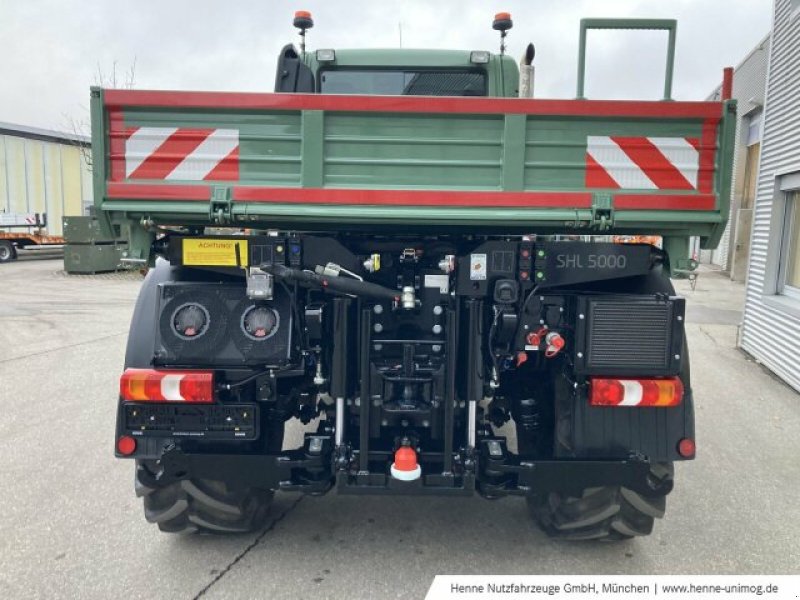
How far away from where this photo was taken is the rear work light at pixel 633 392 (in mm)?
2824

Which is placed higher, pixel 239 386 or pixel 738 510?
pixel 239 386

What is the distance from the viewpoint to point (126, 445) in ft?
9.56

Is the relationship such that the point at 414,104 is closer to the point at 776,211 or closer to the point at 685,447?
the point at 685,447

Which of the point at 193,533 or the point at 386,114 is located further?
the point at 193,533

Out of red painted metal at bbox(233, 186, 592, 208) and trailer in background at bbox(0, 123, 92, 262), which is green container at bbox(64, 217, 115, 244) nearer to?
trailer in background at bbox(0, 123, 92, 262)

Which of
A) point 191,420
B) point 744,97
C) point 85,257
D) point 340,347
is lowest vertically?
point 85,257

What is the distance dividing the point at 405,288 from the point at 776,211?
6.86 meters

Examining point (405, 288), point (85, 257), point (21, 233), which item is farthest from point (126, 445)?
point (21, 233)

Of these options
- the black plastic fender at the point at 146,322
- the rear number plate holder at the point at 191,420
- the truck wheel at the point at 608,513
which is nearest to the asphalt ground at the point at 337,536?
the truck wheel at the point at 608,513

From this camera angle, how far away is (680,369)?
2.86 metres

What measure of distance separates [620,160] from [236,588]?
106 inches

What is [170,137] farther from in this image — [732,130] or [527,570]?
[527,570]

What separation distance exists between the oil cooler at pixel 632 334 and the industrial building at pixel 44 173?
27322 millimetres

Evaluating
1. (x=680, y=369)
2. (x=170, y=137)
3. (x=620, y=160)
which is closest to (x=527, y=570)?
(x=680, y=369)
